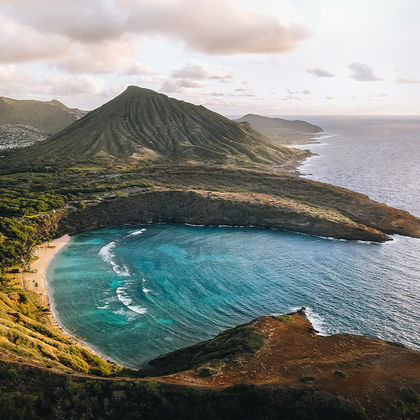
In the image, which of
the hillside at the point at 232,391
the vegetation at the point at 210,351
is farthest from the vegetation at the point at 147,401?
the vegetation at the point at 210,351

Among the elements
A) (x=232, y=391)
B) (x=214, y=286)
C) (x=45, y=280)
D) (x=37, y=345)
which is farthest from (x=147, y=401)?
(x=45, y=280)

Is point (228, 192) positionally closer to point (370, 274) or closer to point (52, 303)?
point (370, 274)

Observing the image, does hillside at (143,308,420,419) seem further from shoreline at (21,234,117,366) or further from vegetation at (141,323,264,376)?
shoreline at (21,234,117,366)

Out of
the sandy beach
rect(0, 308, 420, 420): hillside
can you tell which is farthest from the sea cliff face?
rect(0, 308, 420, 420): hillside

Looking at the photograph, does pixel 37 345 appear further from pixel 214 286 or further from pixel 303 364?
pixel 214 286

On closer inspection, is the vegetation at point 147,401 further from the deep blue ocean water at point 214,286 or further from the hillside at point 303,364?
the deep blue ocean water at point 214,286

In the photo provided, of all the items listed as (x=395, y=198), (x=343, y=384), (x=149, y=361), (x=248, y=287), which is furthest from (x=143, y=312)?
(x=395, y=198)

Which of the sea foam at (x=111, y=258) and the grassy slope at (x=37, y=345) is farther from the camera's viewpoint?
the sea foam at (x=111, y=258)
